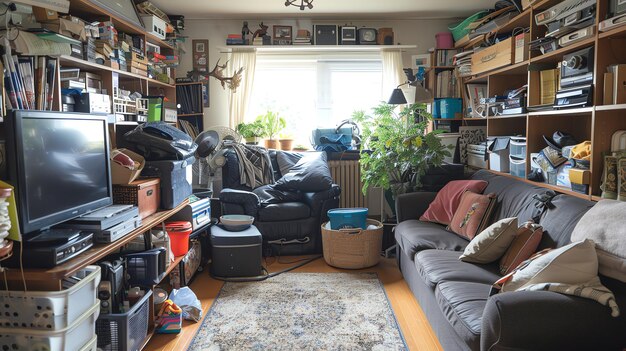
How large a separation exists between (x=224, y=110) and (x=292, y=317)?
2.93 meters

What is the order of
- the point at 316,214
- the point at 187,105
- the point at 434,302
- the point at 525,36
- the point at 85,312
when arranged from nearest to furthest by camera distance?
the point at 85,312
the point at 434,302
the point at 525,36
the point at 316,214
the point at 187,105

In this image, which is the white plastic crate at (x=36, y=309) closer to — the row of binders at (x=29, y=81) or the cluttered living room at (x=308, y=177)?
the cluttered living room at (x=308, y=177)

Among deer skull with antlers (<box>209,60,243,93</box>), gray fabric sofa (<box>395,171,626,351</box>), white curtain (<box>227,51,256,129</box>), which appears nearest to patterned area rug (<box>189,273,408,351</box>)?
gray fabric sofa (<box>395,171,626,351</box>)

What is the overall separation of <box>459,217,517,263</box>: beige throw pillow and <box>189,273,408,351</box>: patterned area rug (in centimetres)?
59

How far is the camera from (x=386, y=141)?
12.3 ft

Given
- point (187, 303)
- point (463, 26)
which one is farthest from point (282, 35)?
point (187, 303)

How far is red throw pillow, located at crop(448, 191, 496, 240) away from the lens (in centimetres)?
296

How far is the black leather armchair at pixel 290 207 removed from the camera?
3.97 meters

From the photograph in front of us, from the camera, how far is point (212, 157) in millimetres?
4332

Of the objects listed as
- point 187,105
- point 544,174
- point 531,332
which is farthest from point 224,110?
point 531,332

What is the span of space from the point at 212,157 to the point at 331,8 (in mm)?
1849

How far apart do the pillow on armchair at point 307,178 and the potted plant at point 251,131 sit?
651 millimetres

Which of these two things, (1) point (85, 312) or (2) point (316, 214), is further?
(2) point (316, 214)

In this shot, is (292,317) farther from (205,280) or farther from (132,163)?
(132,163)
